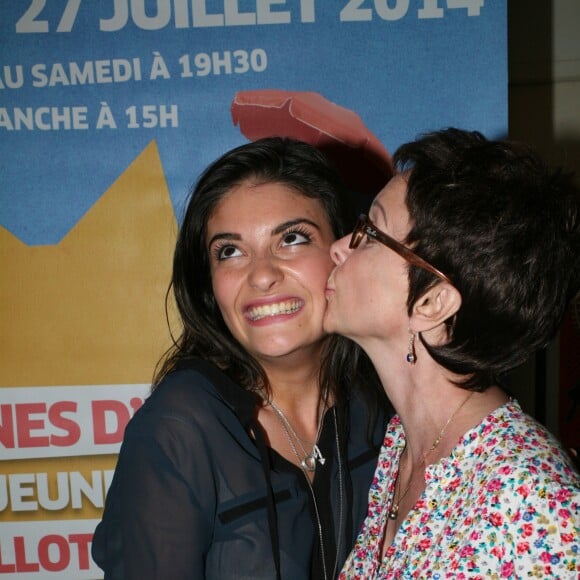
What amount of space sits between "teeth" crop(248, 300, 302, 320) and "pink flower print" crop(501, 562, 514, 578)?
681mm

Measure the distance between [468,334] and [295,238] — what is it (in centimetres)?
49

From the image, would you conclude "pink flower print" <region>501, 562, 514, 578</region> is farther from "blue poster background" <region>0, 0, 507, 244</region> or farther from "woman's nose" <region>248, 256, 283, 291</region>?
"blue poster background" <region>0, 0, 507, 244</region>

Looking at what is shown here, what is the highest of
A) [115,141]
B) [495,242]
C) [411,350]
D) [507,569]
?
[115,141]

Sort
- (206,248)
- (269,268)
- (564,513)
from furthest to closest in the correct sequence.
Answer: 1. (206,248)
2. (269,268)
3. (564,513)

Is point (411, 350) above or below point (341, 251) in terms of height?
below

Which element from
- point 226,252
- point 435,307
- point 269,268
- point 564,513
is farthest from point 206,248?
point 564,513

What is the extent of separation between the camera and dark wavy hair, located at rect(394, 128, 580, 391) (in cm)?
106

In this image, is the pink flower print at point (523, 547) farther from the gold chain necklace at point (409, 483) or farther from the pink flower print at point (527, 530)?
the gold chain necklace at point (409, 483)

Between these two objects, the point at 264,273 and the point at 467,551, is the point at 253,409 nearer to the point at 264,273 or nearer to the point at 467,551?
the point at 264,273

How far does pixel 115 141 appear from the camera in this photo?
184 centimetres

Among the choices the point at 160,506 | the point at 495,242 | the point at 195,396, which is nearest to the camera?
the point at 495,242

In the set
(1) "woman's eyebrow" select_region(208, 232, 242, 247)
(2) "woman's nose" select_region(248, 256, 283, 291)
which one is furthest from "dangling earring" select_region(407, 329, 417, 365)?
(1) "woman's eyebrow" select_region(208, 232, 242, 247)

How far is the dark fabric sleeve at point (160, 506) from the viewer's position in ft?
3.84

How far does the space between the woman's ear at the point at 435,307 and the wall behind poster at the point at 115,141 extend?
32.5 inches
